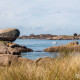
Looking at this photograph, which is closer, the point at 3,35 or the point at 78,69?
the point at 78,69

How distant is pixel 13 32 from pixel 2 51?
2929 centimetres

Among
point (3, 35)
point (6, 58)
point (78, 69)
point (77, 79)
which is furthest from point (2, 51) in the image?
point (3, 35)

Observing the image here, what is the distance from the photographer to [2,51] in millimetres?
14672

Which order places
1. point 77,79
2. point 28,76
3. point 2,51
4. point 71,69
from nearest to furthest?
point 77,79, point 28,76, point 71,69, point 2,51

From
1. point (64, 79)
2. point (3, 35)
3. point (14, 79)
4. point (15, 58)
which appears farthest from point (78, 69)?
point (3, 35)

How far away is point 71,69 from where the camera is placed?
5668 mm

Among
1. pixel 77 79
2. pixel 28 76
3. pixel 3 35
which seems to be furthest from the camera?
pixel 3 35

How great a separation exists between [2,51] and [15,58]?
16.2ft

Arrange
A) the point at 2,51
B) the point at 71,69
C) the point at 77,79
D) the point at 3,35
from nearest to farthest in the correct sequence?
the point at 77,79
the point at 71,69
the point at 2,51
the point at 3,35

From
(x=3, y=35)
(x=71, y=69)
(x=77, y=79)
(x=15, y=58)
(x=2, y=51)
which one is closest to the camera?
(x=77, y=79)

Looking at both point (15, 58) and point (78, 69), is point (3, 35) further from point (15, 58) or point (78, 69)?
point (78, 69)

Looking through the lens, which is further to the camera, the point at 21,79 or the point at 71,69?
the point at 71,69

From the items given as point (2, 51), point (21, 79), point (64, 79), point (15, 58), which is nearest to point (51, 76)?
point (64, 79)

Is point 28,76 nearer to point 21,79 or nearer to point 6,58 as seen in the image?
point 21,79
